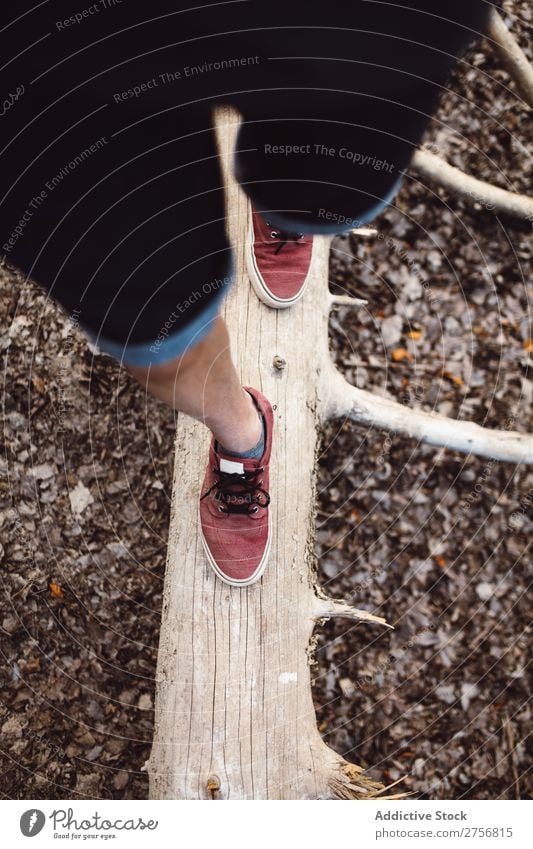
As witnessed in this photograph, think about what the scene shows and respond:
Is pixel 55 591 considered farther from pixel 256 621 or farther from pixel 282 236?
pixel 282 236

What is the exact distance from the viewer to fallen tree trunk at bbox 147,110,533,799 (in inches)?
54.9

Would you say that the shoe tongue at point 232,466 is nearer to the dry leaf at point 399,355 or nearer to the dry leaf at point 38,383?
the dry leaf at point 38,383

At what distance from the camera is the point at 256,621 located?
146 centimetres

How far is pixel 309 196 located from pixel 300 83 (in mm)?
271

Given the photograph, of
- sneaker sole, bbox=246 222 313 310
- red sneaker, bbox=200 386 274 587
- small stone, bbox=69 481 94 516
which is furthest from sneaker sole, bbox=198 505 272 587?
small stone, bbox=69 481 94 516

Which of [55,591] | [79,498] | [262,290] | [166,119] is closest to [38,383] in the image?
[79,498]

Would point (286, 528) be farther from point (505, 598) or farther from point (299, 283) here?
point (505, 598)

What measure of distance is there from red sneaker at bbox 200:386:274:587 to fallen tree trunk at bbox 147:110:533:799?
3cm

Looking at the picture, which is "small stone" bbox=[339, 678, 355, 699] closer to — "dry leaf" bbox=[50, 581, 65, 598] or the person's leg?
"dry leaf" bbox=[50, 581, 65, 598]

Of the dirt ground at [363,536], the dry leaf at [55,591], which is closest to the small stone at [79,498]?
the dirt ground at [363,536]

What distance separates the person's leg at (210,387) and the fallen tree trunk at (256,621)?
190mm

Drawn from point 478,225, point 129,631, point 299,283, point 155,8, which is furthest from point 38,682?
point 478,225

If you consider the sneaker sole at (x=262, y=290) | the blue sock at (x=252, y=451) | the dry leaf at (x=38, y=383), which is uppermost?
the dry leaf at (x=38, y=383)

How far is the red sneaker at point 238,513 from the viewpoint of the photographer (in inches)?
57.7
